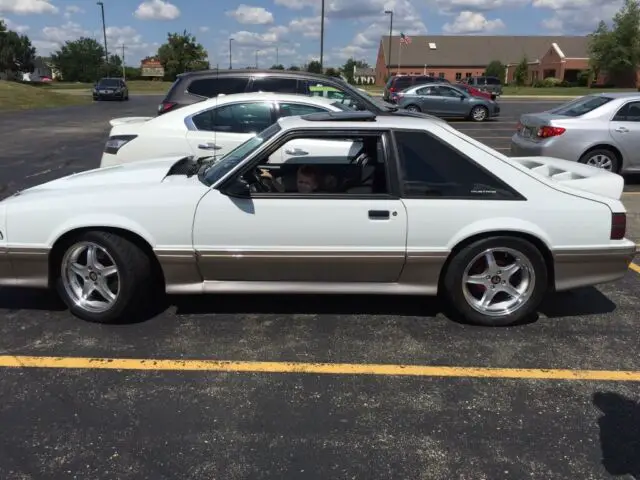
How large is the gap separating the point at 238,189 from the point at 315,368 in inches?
49.6

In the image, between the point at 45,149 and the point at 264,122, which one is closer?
the point at 264,122

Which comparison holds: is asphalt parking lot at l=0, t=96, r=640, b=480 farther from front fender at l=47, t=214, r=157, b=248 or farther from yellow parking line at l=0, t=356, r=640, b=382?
front fender at l=47, t=214, r=157, b=248

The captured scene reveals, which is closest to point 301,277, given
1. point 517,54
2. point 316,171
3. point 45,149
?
point 316,171

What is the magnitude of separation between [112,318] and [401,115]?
2574 millimetres

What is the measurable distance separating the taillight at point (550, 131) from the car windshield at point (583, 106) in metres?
0.53

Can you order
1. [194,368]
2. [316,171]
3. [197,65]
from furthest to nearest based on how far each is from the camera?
1. [197,65]
2. [316,171]
3. [194,368]

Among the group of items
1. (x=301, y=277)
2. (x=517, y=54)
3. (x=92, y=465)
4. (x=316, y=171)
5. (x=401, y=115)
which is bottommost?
(x=92, y=465)

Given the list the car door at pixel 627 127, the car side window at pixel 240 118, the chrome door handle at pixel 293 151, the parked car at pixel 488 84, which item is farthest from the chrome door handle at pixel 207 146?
the parked car at pixel 488 84

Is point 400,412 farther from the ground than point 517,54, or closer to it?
closer to it

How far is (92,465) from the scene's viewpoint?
2561mm

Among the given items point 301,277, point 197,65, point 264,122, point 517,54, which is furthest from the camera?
point 517,54

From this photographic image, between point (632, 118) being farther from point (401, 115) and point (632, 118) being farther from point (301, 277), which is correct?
point (301, 277)

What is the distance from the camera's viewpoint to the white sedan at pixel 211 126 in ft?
20.8

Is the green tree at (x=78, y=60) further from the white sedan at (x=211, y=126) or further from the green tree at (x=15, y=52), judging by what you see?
the white sedan at (x=211, y=126)
